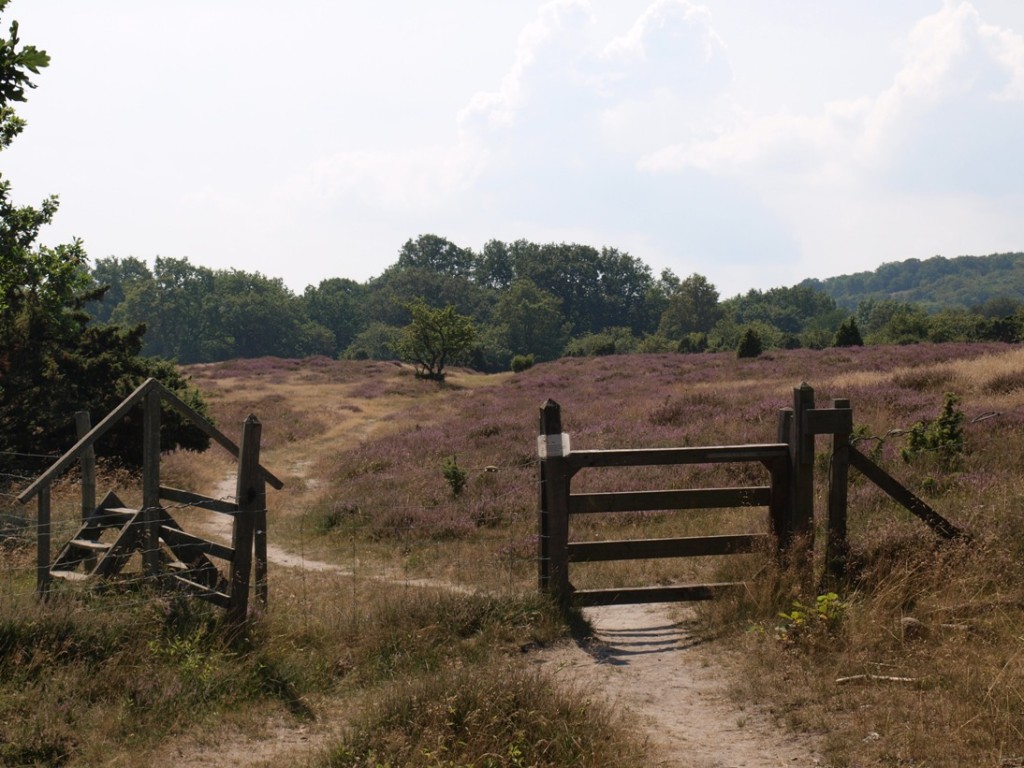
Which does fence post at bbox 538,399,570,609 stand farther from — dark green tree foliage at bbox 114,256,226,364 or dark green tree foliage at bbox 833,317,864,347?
dark green tree foliage at bbox 114,256,226,364

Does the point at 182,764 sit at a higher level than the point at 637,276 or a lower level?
lower

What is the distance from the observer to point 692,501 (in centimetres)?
831

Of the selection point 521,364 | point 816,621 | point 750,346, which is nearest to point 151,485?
point 816,621

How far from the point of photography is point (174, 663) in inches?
257

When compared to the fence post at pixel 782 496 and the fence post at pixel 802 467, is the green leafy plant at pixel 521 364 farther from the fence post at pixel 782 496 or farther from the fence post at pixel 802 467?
the fence post at pixel 802 467

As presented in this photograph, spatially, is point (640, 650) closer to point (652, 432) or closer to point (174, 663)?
point (174, 663)

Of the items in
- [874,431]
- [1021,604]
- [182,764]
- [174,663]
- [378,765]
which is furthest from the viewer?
[874,431]

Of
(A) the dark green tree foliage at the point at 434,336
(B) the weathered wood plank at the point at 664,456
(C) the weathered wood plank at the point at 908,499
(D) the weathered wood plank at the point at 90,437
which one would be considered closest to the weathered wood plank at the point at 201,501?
(D) the weathered wood plank at the point at 90,437

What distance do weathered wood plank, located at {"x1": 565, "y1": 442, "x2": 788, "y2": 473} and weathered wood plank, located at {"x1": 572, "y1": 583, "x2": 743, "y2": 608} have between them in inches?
45.0

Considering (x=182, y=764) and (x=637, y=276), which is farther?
(x=637, y=276)

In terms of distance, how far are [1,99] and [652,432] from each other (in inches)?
587

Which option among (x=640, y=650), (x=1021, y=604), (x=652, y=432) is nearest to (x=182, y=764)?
(x=640, y=650)

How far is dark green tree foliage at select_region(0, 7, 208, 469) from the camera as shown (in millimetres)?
16172

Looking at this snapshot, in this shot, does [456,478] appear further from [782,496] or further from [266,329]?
[266,329]
